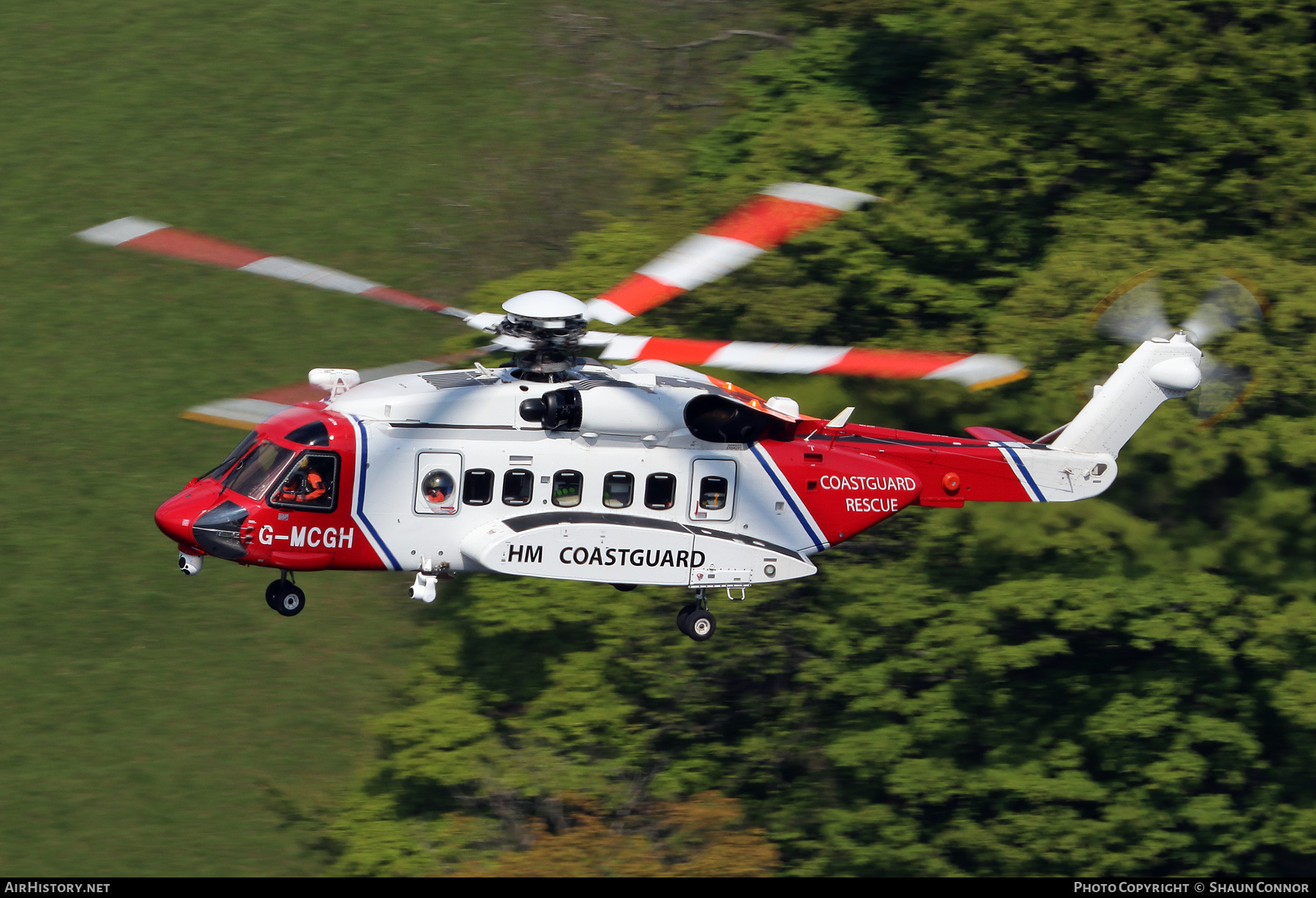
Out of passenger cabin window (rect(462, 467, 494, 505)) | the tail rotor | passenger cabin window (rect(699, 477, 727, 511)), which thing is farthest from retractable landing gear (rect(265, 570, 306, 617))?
the tail rotor

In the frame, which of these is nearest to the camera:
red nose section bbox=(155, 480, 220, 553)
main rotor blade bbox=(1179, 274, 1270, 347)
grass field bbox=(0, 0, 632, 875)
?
red nose section bbox=(155, 480, 220, 553)

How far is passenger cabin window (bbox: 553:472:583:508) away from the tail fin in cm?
619

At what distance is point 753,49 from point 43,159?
17675mm

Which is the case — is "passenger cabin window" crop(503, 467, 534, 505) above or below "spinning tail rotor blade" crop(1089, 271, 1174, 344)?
below

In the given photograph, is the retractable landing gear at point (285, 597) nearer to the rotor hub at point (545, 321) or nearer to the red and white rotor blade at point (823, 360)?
the rotor hub at point (545, 321)

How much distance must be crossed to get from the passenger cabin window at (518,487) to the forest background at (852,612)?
990cm

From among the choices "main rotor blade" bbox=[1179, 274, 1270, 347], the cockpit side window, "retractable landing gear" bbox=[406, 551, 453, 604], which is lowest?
"retractable landing gear" bbox=[406, 551, 453, 604]

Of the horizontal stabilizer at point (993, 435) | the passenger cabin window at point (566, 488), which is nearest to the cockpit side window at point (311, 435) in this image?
the passenger cabin window at point (566, 488)

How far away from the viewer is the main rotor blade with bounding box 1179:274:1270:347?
784 inches

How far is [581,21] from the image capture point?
41.8m

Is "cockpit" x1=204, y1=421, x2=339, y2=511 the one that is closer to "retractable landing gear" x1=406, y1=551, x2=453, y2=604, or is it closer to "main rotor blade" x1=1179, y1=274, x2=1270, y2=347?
"retractable landing gear" x1=406, y1=551, x2=453, y2=604

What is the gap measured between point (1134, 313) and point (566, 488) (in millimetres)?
7551

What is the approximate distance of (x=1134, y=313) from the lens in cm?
Answer: 1972
